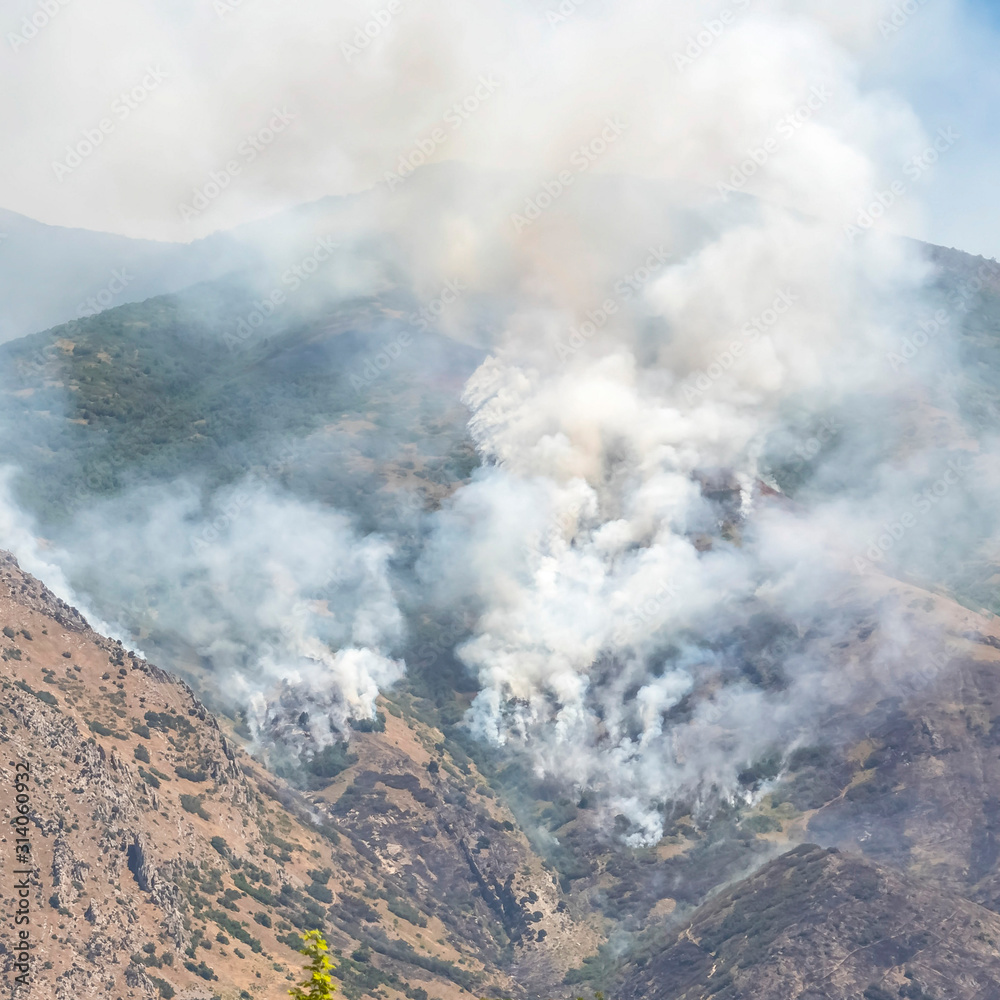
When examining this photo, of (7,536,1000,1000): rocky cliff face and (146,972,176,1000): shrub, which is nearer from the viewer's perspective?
(146,972,176,1000): shrub

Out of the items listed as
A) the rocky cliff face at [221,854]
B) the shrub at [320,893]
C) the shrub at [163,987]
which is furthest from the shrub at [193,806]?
the shrub at [163,987]

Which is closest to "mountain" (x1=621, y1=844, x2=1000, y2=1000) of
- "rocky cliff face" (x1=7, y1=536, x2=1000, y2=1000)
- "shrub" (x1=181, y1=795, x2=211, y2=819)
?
"rocky cliff face" (x1=7, y1=536, x2=1000, y2=1000)

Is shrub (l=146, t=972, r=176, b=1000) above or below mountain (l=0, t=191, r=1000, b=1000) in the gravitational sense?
above

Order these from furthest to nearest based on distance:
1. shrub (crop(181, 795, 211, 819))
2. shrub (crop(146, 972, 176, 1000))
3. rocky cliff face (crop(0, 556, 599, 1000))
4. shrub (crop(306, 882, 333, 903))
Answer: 1. shrub (crop(306, 882, 333, 903))
2. shrub (crop(181, 795, 211, 819))
3. rocky cliff face (crop(0, 556, 599, 1000))
4. shrub (crop(146, 972, 176, 1000))

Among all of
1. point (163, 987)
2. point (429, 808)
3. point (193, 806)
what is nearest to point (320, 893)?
point (193, 806)

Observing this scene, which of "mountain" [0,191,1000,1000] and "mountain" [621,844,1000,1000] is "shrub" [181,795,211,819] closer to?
"mountain" [0,191,1000,1000]

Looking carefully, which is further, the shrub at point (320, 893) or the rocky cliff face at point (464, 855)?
the shrub at point (320, 893)

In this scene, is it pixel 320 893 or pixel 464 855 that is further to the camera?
pixel 464 855

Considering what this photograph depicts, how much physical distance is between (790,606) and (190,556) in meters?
84.1

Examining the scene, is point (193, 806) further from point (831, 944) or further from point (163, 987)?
point (831, 944)

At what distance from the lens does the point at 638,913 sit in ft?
421

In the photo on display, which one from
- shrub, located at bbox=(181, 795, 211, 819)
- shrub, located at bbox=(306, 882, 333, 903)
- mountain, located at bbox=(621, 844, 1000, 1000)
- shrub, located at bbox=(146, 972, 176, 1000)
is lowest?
shrub, located at bbox=(306, 882, 333, 903)

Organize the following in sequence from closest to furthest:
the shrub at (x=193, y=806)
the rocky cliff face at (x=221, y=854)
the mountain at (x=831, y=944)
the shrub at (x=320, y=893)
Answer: the rocky cliff face at (x=221, y=854) → the mountain at (x=831, y=944) → the shrub at (x=193, y=806) → the shrub at (x=320, y=893)

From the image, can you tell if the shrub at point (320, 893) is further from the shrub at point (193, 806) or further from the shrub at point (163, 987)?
the shrub at point (163, 987)
